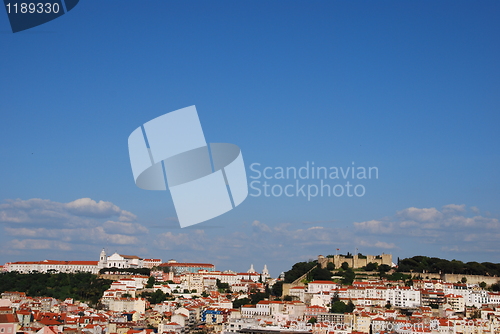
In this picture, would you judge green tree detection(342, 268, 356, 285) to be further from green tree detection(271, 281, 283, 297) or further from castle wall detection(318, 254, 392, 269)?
green tree detection(271, 281, 283, 297)

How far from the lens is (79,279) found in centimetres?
4162

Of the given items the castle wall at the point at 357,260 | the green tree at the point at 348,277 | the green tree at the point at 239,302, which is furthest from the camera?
the castle wall at the point at 357,260

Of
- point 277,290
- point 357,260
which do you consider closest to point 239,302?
point 277,290

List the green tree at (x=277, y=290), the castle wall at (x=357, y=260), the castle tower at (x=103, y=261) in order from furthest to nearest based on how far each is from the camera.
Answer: the castle tower at (x=103, y=261), the castle wall at (x=357, y=260), the green tree at (x=277, y=290)

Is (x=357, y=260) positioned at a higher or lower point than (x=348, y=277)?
higher

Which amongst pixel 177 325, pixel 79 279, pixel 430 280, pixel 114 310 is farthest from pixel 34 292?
pixel 430 280

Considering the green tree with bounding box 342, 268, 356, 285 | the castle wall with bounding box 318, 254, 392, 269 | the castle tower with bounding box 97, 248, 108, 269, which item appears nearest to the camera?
the green tree with bounding box 342, 268, 356, 285

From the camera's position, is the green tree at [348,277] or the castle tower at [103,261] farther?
the castle tower at [103,261]

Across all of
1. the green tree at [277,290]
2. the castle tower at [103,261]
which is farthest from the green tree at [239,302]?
the castle tower at [103,261]

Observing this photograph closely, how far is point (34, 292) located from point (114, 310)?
29.3 ft

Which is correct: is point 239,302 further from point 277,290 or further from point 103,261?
point 103,261

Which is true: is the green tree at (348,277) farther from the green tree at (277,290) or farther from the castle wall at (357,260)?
the green tree at (277,290)

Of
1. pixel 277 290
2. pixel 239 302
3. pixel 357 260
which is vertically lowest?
pixel 239 302

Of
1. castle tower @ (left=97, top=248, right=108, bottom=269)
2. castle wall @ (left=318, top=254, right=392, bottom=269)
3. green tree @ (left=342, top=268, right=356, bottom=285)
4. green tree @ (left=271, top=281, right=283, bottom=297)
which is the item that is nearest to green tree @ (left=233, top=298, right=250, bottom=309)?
green tree @ (left=271, top=281, right=283, bottom=297)
